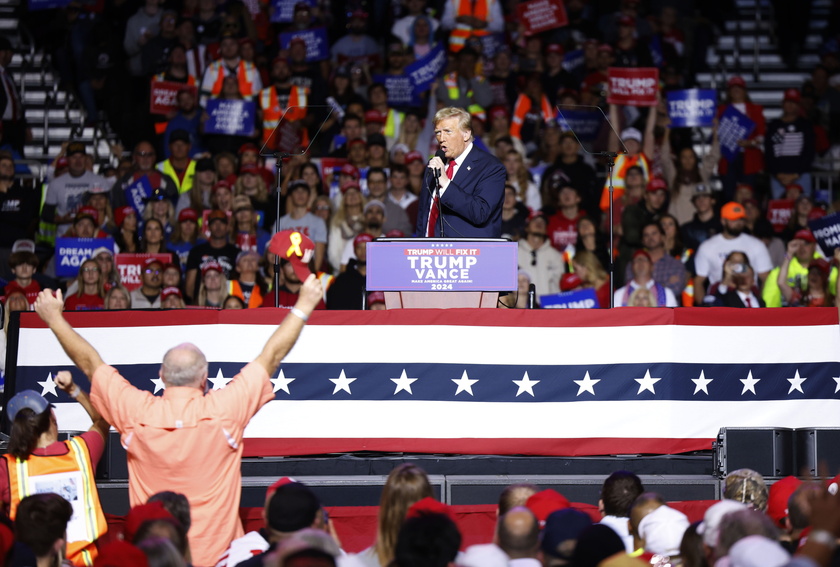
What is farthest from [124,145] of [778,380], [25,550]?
[25,550]

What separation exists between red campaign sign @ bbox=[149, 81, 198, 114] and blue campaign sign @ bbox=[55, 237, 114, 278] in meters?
3.25

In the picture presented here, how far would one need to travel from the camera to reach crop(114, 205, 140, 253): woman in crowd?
44.1ft

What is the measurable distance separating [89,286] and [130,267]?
2.68 feet

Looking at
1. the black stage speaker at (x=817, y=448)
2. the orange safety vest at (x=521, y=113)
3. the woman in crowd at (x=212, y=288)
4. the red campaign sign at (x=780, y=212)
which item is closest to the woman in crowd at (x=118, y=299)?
the woman in crowd at (x=212, y=288)

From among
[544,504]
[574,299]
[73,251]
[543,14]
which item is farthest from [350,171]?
[544,504]

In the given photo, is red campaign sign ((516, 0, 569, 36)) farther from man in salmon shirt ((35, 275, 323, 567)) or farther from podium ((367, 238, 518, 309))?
man in salmon shirt ((35, 275, 323, 567))

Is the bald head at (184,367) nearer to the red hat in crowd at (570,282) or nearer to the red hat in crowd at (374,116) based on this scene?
the red hat in crowd at (570,282)

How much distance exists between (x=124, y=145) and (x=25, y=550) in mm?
12032

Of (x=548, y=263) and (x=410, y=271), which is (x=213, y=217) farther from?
(x=410, y=271)

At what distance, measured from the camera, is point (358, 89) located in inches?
646

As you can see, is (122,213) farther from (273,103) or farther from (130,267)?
(273,103)

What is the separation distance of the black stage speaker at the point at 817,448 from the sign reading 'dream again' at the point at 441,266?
203 cm

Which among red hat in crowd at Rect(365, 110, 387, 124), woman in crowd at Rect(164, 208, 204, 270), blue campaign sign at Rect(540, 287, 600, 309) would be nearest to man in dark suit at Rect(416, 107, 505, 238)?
blue campaign sign at Rect(540, 287, 600, 309)

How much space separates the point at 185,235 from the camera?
1355cm
